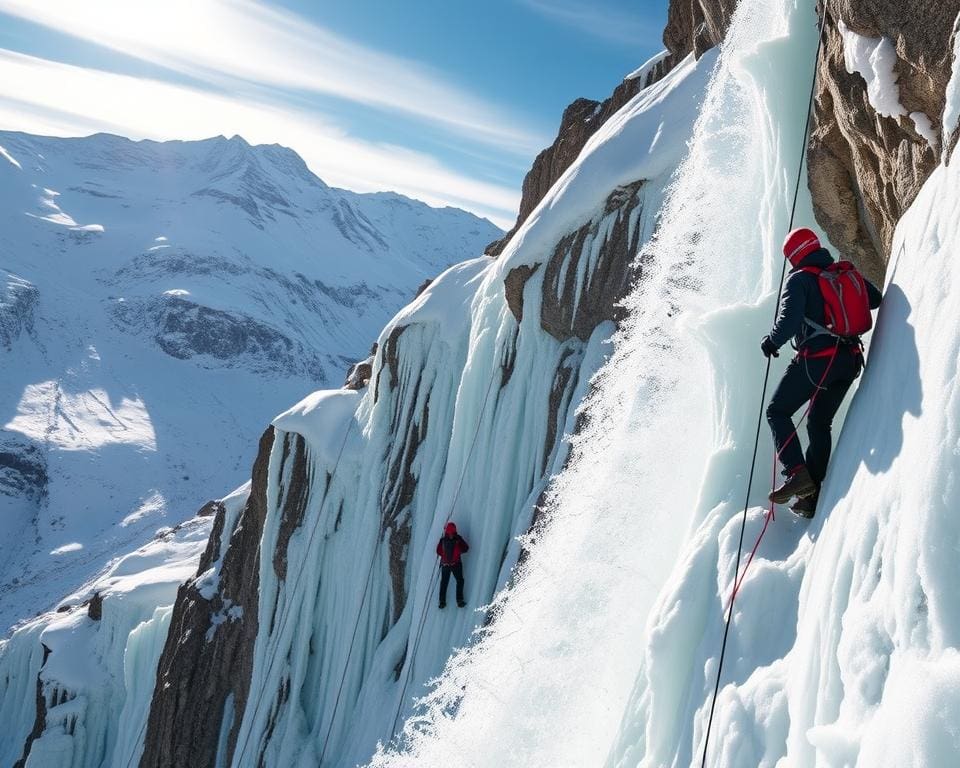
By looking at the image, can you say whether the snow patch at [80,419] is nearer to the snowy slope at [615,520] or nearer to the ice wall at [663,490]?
the snowy slope at [615,520]

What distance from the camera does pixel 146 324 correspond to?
299 ft

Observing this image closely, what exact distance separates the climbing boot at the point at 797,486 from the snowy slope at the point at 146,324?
43694 millimetres

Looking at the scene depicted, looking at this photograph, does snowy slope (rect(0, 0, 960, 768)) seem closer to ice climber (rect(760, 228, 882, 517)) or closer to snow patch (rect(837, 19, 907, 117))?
ice climber (rect(760, 228, 882, 517))

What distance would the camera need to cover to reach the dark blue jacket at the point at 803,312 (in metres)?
3.84

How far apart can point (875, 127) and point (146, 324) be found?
315 ft

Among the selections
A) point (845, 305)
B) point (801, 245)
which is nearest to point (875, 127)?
point (801, 245)

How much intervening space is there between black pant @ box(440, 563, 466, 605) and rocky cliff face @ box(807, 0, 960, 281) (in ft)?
17.7

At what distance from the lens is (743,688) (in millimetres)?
3330

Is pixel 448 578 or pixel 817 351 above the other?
pixel 817 351

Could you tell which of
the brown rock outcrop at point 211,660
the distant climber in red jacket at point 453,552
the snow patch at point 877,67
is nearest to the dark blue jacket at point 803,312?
the snow patch at point 877,67

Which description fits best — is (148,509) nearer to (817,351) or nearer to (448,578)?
(448,578)

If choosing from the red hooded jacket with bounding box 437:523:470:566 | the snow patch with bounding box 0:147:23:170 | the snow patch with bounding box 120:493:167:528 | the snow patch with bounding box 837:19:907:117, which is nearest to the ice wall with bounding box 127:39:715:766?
the red hooded jacket with bounding box 437:523:470:566

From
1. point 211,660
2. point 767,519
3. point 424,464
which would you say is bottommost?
point 211,660

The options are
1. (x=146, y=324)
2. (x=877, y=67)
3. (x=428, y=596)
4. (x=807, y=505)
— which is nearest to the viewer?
(x=807, y=505)
